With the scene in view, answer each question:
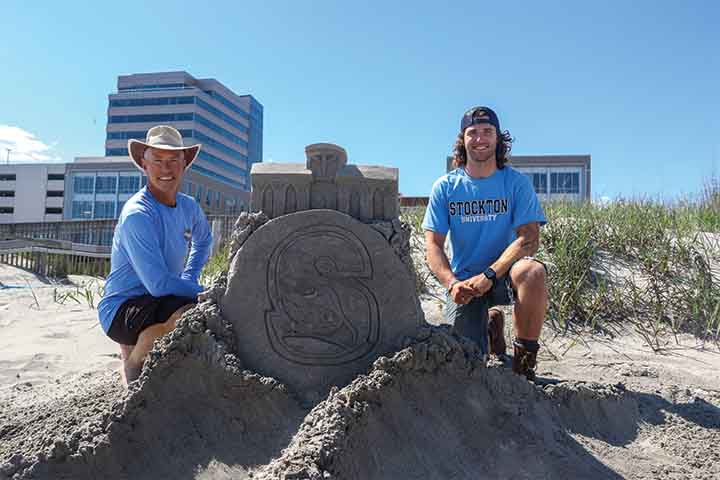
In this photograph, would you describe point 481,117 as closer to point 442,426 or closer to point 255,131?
point 442,426

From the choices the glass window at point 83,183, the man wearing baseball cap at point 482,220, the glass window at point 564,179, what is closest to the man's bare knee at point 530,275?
the man wearing baseball cap at point 482,220

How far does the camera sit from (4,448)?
2.29 metres

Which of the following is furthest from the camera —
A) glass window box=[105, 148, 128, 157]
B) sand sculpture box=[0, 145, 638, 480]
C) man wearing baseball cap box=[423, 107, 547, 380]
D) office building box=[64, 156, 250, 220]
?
glass window box=[105, 148, 128, 157]

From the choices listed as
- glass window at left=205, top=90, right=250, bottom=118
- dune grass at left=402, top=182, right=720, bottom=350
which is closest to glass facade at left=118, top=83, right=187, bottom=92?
glass window at left=205, top=90, right=250, bottom=118

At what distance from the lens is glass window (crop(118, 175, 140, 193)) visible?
41.4 m

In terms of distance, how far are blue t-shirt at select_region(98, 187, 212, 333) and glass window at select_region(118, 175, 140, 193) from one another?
1671 inches

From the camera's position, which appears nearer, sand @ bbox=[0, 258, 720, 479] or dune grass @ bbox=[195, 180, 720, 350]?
sand @ bbox=[0, 258, 720, 479]

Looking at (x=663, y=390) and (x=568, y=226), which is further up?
(x=568, y=226)

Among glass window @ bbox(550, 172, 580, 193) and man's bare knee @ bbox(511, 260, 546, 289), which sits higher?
glass window @ bbox(550, 172, 580, 193)

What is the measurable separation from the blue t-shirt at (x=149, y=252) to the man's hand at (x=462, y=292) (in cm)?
138

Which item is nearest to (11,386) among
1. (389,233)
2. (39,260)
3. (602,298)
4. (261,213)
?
(261,213)

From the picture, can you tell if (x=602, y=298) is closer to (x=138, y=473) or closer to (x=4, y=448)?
(x=138, y=473)

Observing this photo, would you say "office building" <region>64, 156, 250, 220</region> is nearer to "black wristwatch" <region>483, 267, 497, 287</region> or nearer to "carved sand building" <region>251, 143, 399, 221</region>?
"carved sand building" <region>251, 143, 399, 221</region>

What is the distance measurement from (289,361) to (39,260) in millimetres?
8102
